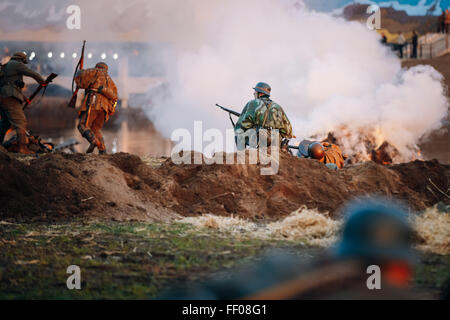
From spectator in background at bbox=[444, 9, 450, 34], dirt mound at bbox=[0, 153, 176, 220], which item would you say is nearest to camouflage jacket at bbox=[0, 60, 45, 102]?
dirt mound at bbox=[0, 153, 176, 220]

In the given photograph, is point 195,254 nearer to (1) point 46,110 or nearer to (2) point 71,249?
(2) point 71,249

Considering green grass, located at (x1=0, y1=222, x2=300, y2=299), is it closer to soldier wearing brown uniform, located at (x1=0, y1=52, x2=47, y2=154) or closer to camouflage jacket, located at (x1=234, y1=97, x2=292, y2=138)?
camouflage jacket, located at (x1=234, y1=97, x2=292, y2=138)

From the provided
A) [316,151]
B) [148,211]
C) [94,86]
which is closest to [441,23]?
[316,151]

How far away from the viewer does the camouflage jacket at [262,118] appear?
12.8 m

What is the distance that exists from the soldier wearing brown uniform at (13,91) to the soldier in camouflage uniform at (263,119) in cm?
450

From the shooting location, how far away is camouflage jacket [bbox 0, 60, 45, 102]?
13789mm

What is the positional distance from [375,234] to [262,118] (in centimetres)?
801

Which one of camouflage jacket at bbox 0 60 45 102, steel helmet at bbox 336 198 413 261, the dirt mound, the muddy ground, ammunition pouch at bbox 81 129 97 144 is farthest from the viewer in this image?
ammunition pouch at bbox 81 129 97 144

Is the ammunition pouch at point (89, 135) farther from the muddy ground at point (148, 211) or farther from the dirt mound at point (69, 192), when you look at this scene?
the dirt mound at point (69, 192)

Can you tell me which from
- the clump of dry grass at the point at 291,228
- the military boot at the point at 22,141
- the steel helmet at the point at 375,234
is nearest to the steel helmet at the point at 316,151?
the clump of dry grass at the point at 291,228

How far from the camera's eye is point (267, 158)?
1163cm

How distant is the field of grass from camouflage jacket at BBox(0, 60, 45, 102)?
583cm
